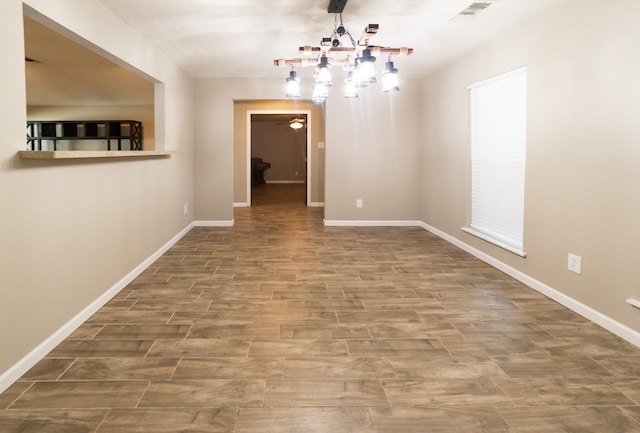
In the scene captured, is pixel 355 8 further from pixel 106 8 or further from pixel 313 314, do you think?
pixel 313 314

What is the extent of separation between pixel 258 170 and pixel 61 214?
41.4 ft

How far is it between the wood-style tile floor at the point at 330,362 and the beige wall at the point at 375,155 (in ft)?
10.1

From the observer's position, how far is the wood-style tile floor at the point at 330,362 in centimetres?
207

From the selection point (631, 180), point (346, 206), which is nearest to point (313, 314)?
point (631, 180)

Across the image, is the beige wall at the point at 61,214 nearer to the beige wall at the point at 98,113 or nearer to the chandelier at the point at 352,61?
the chandelier at the point at 352,61

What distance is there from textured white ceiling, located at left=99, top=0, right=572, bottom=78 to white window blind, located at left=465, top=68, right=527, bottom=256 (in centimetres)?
56

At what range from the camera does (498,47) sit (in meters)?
4.73

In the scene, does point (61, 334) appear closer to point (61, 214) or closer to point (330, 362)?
point (61, 214)

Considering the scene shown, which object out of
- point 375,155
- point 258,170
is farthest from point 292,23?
point 258,170

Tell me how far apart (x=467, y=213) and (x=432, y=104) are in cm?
197

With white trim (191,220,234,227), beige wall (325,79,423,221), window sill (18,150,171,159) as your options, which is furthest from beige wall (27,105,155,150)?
window sill (18,150,171,159)

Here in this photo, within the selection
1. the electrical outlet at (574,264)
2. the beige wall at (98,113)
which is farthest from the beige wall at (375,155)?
the beige wall at (98,113)

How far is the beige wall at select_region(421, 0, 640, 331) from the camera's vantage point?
2.99m

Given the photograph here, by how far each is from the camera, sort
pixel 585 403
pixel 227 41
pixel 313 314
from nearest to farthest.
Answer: pixel 585 403, pixel 313 314, pixel 227 41
